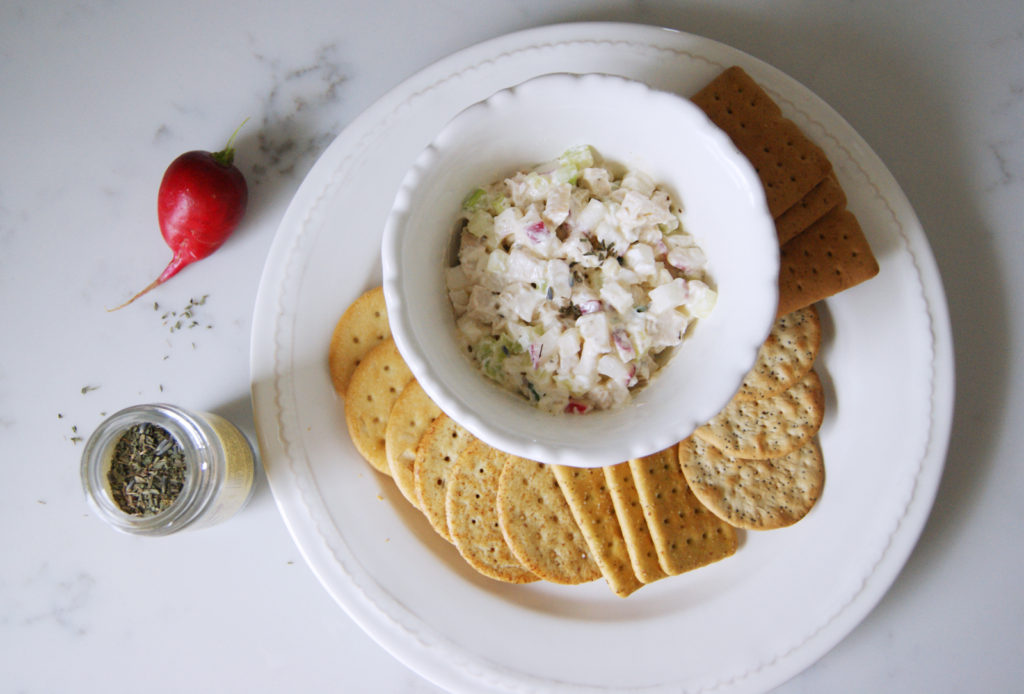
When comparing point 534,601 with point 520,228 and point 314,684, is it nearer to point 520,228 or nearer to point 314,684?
point 314,684

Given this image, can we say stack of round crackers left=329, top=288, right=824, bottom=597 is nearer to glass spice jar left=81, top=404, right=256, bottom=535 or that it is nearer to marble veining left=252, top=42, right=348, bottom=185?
glass spice jar left=81, top=404, right=256, bottom=535

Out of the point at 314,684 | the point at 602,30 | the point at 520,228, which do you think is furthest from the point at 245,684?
the point at 602,30

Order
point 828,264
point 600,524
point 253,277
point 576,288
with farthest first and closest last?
point 253,277 < point 600,524 < point 828,264 < point 576,288

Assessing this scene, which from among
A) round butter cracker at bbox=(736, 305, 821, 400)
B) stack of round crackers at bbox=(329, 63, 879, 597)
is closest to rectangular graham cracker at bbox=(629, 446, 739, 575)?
stack of round crackers at bbox=(329, 63, 879, 597)

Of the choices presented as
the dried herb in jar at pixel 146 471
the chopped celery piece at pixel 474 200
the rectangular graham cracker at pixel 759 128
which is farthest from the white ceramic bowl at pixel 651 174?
the dried herb in jar at pixel 146 471

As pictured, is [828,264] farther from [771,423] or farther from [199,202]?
[199,202]

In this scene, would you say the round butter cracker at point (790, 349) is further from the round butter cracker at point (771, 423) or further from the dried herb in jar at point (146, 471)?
the dried herb in jar at point (146, 471)

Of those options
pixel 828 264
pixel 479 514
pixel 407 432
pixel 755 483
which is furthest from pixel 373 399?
pixel 828 264
